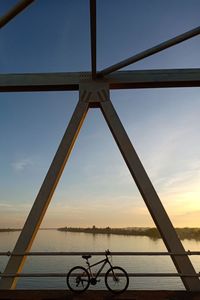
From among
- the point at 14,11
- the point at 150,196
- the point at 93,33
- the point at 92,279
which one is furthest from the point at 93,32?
the point at 92,279

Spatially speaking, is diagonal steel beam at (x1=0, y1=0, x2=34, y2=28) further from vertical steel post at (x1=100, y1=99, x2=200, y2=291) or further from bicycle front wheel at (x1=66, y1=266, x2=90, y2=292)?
bicycle front wheel at (x1=66, y1=266, x2=90, y2=292)

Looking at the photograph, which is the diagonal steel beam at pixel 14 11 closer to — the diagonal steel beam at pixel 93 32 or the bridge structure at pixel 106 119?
the diagonal steel beam at pixel 93 32

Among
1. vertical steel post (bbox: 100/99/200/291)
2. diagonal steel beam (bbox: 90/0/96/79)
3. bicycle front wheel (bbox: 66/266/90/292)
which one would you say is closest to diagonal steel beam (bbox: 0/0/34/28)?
diagonal steel beam (bbox: 90/0/96/79)

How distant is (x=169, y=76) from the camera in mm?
7594

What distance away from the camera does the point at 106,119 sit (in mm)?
7551

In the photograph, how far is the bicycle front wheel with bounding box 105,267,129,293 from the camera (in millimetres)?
6331

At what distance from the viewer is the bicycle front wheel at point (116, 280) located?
6331 millimetres

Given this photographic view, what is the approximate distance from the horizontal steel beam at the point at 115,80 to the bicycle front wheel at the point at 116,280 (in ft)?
14.6

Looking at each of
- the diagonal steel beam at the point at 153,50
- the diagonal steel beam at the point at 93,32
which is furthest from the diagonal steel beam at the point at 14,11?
the diagonal steel beam at the point at 153,50

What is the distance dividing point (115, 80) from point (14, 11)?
3683mm

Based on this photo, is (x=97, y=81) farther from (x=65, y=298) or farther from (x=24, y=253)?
(x=65, y=298)

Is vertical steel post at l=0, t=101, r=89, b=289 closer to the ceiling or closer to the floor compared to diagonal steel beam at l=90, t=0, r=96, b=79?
closer to the floor

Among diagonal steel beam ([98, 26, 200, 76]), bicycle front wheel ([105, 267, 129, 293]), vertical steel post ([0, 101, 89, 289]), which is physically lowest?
bicycle front wheel ([105, 267, 129, 293])

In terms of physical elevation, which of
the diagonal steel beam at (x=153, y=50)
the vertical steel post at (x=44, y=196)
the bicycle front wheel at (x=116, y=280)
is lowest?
the bicycle front wheel at (x=116, y=280)
